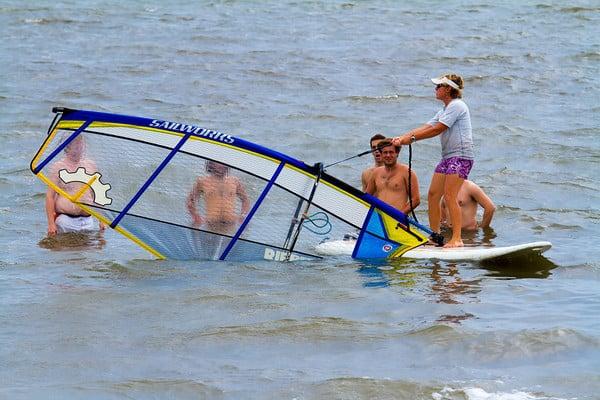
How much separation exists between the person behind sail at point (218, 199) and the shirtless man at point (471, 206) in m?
2.72

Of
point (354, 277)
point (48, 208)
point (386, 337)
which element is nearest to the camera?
point (386, 337)

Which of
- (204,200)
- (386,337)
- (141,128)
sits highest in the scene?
(141,128)

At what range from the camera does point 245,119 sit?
55.7ft

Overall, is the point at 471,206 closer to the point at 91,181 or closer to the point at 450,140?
the point at 450,140

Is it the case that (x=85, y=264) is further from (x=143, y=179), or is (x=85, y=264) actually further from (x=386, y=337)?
(x=386, y=337)

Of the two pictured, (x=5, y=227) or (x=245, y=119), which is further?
(x=245, y=119)

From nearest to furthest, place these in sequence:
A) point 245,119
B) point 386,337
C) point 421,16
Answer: point 386,337 → point 245,119 → point 421,16

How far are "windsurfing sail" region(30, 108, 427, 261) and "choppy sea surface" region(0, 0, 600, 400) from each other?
0.85 ft

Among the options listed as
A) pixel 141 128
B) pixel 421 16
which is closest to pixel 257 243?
pixel 141 128

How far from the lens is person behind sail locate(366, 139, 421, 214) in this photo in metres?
10.3

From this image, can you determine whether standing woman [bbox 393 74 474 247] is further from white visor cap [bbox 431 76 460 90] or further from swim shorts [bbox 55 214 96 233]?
swim shorts [bbox 55 214 96 233]

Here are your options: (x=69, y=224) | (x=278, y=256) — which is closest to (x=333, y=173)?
(x=69, y=224)

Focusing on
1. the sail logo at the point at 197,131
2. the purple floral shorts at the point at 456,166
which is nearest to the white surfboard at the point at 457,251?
the purple floral shorts at the point at 456,166

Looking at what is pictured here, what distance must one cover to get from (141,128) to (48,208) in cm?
198
